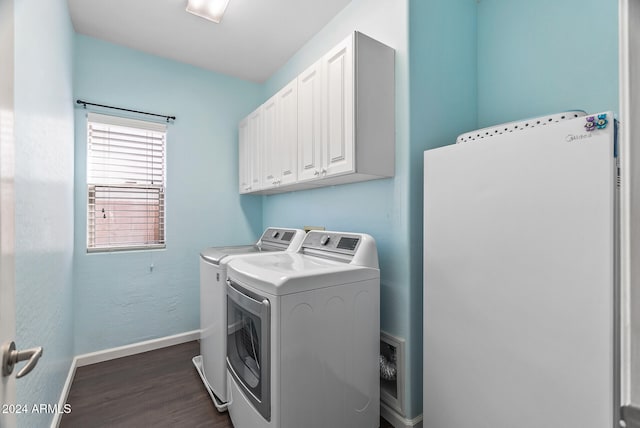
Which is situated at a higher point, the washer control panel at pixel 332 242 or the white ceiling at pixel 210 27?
the white ceiling at pixel 210 27

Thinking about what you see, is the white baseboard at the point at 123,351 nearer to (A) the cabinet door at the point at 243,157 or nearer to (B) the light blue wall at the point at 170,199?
(B) the light blue wall at the point at 170,199

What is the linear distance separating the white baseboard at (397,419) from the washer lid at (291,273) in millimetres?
849

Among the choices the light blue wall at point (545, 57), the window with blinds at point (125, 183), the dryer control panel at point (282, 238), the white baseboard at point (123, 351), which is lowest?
the white baseboard at point (123, 351)

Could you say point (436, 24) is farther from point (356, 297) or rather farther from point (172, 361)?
point (172, 361)

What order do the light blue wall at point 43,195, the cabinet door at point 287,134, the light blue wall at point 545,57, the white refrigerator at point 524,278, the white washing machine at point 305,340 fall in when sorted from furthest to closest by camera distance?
the cabinet door at point 287,134, the light blue wall at point 545,57, the white washing machine at point 305,340, the light blue wall at point 43,195, the white refrigerator at point 524,278

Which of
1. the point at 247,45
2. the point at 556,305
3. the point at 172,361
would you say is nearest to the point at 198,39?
the point at 247,45

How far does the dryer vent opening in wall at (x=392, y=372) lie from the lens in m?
1.72

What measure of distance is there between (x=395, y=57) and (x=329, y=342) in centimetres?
169

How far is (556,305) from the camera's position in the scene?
42.6 inches

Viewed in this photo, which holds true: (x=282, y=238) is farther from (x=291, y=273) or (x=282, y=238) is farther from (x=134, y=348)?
(x=134, y=348)

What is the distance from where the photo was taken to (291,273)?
1.39 m

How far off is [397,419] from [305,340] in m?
0.89

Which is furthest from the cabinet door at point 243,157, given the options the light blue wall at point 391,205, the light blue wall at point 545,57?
the light blue wall at point 545,57

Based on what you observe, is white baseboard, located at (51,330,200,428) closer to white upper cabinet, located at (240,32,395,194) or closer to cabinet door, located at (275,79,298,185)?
cabinet door, located at (275,79,298,185)
